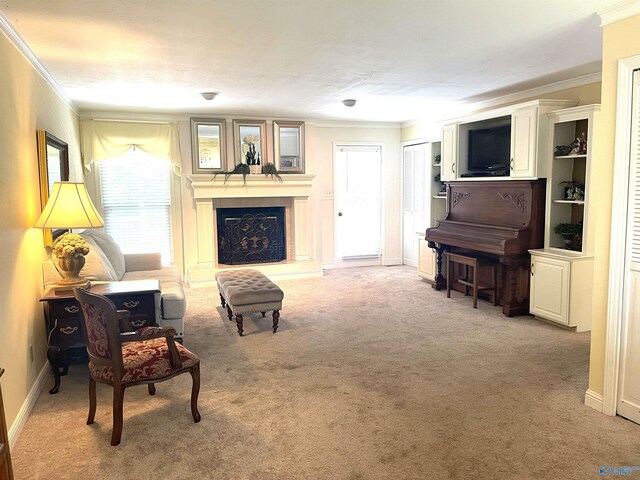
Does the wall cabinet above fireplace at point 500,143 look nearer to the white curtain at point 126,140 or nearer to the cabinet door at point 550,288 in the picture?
the cabinet door at point 550,288

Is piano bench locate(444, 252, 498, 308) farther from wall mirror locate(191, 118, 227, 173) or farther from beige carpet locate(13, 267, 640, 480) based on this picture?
wall mirror locate(191, 118, 227, 173)

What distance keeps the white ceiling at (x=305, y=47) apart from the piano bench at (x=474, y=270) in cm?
193

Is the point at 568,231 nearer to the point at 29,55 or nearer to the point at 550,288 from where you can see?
the point at 550,288

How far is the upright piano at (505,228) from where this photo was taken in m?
4.91

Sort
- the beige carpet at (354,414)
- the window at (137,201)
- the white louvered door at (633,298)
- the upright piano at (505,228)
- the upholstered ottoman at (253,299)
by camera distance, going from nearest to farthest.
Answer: the beige carpet at (354,414) < the white louvered door at (633,298) < the upholstered ottoman at (253,299) < the upright piano at (505,228) < the window at (137,201)

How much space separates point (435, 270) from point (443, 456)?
13.6 ft

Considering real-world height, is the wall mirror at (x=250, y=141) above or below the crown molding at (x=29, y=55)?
below

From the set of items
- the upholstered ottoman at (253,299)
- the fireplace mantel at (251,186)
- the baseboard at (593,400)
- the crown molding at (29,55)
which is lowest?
the baseboard at (593,400)

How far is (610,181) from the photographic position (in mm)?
2809

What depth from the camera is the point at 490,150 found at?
558 cm

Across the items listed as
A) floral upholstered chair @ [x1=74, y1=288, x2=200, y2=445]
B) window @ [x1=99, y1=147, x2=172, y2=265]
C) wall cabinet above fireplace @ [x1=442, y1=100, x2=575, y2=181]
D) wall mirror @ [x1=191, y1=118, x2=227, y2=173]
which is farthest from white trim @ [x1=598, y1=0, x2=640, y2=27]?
window @ [x1=99, y1=147, x2=172, y2=265]

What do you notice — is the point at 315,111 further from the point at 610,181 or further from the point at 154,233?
the point at 610,181

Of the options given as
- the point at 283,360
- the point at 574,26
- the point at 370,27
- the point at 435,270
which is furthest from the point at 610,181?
the point at 435,270

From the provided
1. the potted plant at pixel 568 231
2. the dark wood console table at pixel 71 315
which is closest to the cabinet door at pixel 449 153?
the potted plant at pixel 568 231
